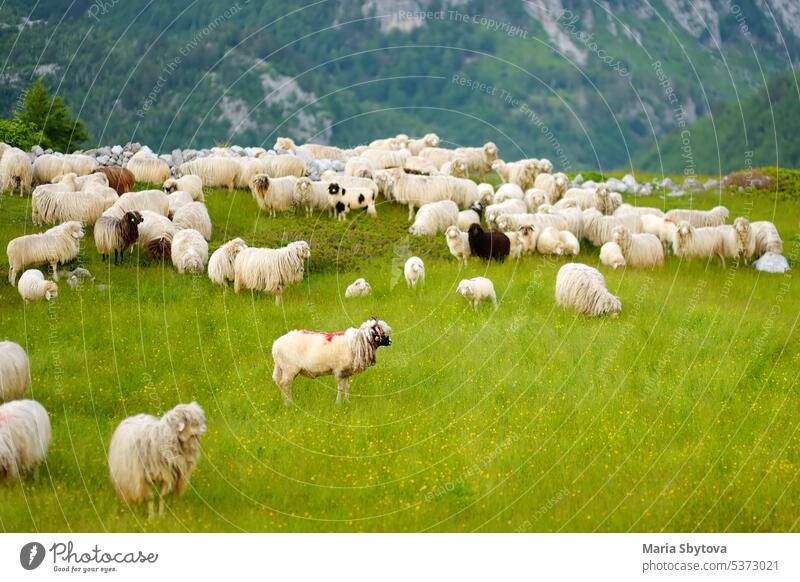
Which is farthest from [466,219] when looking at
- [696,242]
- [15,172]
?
[15,172]

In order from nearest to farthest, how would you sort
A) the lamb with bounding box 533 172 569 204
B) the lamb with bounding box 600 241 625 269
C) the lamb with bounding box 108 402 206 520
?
the lamb with bounding box 108 402 206 520 < the lamb with bounding box 600 241 625 269 < the lamb with bounding box 533 172 569 204

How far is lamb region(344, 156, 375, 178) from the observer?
28906mm

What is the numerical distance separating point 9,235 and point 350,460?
13.5 m

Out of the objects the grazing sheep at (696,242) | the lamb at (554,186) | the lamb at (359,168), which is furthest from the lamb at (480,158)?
the grazing sheep at (696,242)

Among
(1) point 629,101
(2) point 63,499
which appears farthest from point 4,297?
(1) point 629,101

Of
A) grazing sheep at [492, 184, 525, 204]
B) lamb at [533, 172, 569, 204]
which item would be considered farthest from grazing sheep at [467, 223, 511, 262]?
lamb at [533, 172, 569, 204]

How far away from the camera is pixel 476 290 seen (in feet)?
61.7

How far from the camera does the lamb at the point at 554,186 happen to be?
97.6 feet

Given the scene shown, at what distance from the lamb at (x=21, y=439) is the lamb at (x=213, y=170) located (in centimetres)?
1765

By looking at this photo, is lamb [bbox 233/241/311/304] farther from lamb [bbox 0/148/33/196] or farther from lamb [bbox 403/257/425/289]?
lamb [bbox 0/148/33/196]

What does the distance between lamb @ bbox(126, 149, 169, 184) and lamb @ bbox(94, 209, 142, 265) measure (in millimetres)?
7081

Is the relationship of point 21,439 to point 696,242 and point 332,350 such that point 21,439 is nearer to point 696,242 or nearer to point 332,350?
point 332,350

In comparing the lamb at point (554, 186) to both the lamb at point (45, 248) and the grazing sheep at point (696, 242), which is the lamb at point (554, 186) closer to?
the grazing sheep at point (696, 242)

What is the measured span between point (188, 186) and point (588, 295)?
13.2m
